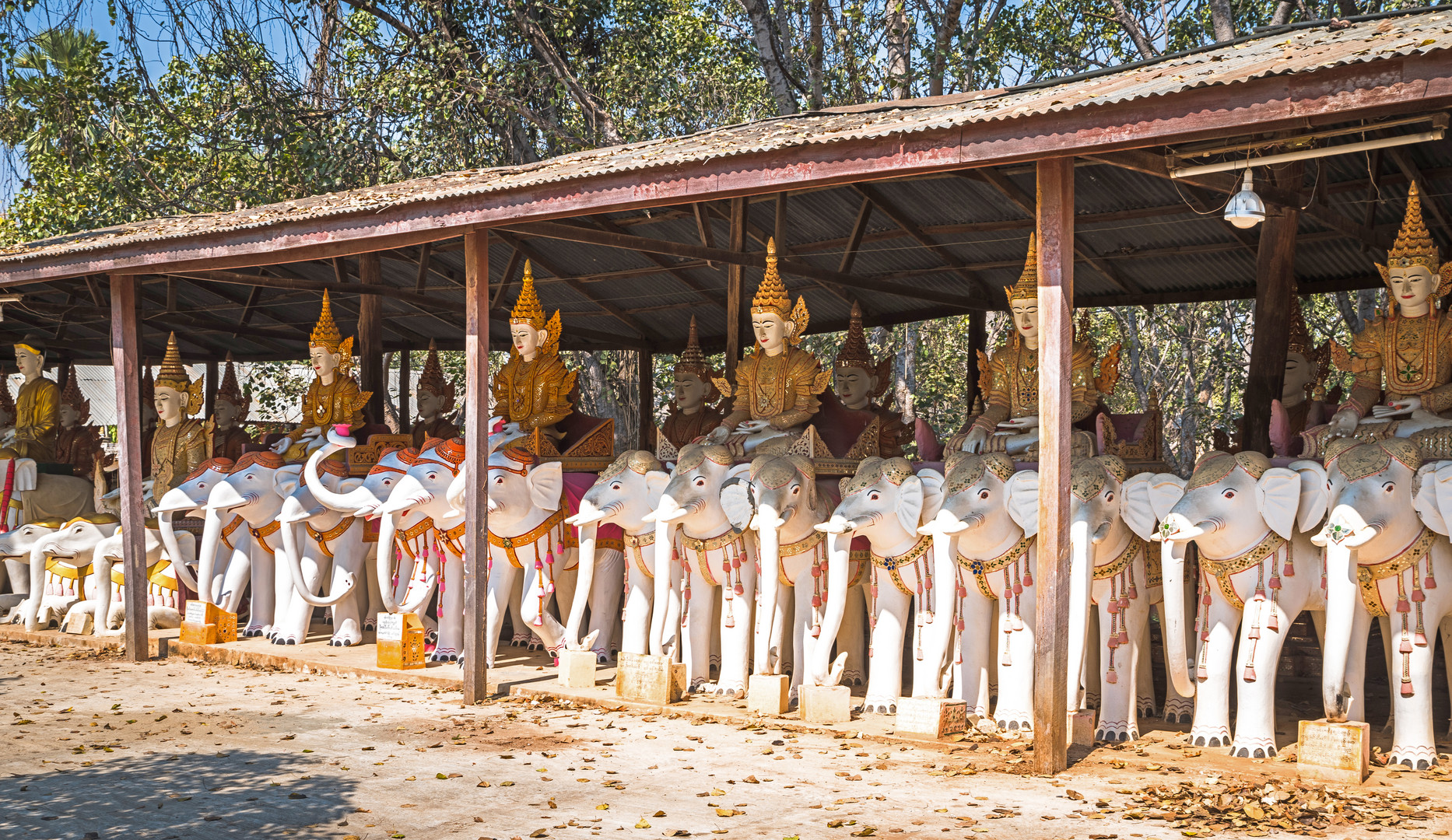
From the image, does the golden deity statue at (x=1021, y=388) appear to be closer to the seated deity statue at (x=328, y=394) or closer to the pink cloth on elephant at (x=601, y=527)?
the pink cloth on elephant at (x=601, y=527)

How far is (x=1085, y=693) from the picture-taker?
24.0 feet

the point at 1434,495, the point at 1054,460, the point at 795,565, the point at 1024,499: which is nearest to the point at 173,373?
the point at 795,565

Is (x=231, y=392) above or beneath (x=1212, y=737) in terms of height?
above

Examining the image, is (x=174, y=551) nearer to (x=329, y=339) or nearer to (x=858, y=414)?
(x=329, y=339)

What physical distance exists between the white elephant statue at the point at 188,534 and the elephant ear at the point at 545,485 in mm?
2669

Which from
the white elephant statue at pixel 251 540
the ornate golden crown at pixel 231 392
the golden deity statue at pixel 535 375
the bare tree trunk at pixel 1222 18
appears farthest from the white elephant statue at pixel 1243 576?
the ornate golden crown at pixel 231 392

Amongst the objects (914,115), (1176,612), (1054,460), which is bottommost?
(1176,612)

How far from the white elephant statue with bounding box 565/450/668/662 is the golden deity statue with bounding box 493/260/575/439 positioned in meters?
0.78

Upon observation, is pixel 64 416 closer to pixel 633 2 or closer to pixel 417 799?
pixel 633 2

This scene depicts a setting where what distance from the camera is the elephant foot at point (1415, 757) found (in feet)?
20.3

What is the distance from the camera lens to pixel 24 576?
39.2ft

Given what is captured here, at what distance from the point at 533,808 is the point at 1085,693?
303 centimetres

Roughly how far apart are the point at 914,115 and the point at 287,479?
563 cm

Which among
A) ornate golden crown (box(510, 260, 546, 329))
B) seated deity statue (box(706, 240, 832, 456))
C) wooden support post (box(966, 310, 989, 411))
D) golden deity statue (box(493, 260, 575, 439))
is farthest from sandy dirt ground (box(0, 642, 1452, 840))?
wooden support post (box(966, 310, 989, 411))
